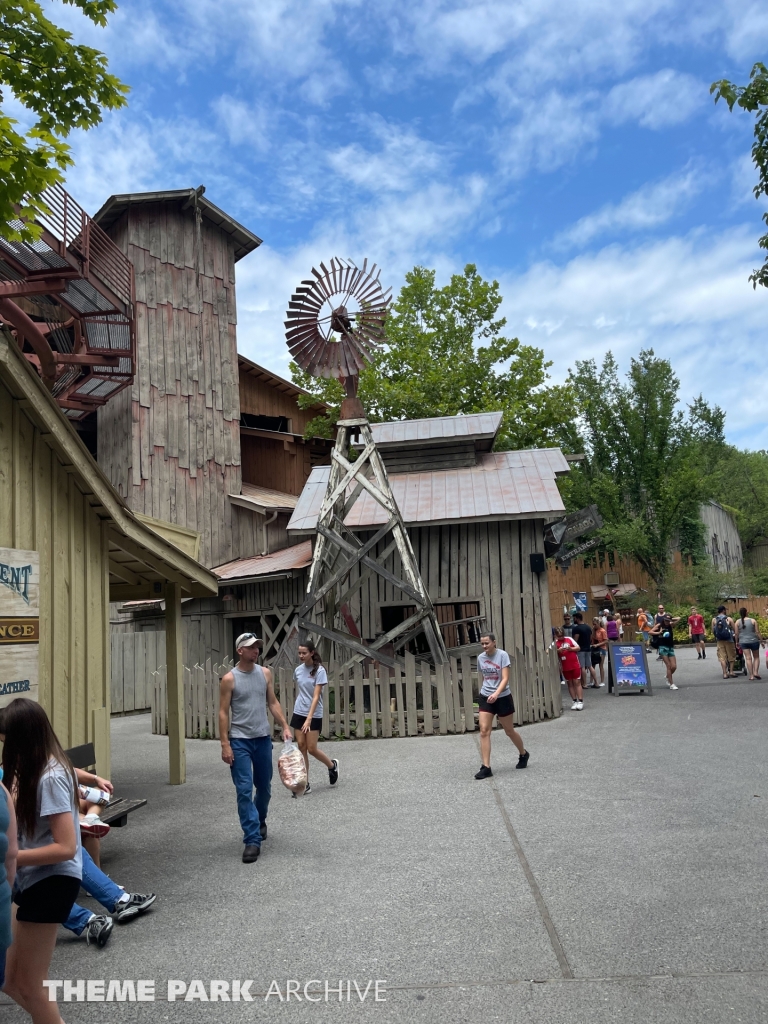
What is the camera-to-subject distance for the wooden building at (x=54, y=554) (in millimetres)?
6055

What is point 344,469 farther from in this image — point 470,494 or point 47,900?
point 47,900

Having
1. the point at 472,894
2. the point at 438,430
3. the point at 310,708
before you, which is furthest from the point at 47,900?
the point at 438,430

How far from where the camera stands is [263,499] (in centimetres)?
2439

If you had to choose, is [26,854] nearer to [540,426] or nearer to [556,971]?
[556,971]

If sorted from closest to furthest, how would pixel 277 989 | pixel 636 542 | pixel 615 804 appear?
pixel 277 989
pixel 615 804
pixel 636 542

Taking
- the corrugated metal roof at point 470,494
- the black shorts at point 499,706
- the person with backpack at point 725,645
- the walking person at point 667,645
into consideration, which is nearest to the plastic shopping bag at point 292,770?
the black shorts at point 499,706

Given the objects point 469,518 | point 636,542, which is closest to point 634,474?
point 636,542

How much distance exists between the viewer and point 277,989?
Result: 4.12 m

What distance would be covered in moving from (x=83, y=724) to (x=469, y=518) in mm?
9696

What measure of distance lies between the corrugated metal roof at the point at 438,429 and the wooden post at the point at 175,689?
31.6ft

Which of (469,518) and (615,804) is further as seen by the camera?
(469,518)

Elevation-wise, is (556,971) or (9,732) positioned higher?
(9,732)

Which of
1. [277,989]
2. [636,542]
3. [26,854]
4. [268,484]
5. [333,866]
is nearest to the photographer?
[26,854]

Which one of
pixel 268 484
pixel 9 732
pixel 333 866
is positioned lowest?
pixel 333 866
